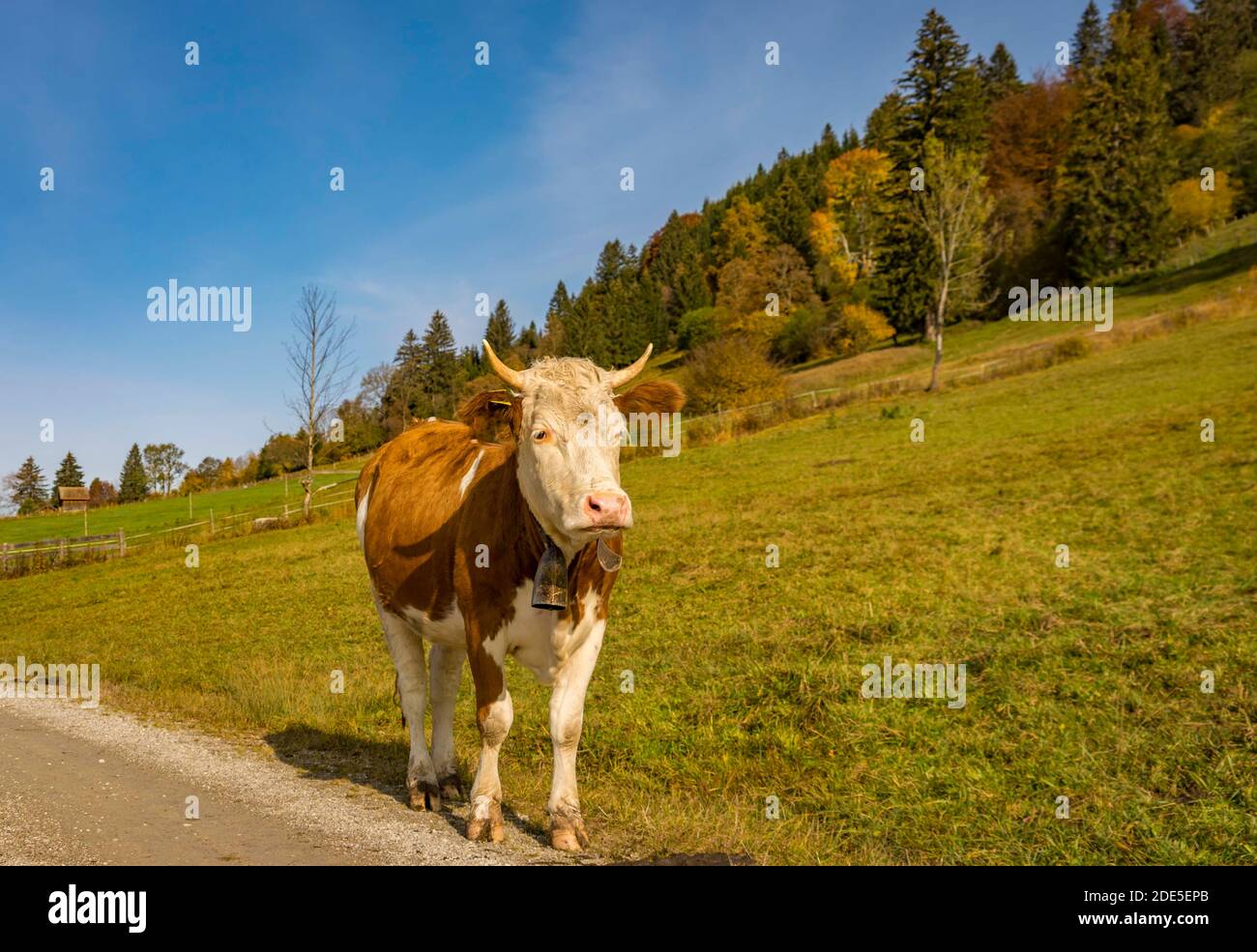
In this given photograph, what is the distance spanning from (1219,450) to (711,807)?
46.6 ft

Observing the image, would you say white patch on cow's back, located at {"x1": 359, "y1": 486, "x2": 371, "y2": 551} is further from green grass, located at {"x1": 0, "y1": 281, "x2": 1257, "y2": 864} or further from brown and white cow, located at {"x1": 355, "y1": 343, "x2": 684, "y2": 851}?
green grass, located at {"x1": 0, "y1": 281, "x2": 1257, "y2": 864}

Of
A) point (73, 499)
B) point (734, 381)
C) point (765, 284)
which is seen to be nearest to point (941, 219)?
point (734, 381)

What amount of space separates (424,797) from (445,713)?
720 mm

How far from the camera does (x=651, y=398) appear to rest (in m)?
5.14

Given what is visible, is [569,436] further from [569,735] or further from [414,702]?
[414,702]

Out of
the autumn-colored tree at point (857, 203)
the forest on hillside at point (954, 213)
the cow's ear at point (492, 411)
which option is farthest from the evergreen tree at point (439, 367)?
the cow's ear at point (492, 411)

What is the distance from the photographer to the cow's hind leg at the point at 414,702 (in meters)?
5.48

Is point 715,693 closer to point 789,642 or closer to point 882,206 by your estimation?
point 789,642

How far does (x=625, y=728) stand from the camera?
7566mm

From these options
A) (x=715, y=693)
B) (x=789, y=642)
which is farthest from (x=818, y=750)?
(x=789, y=642)

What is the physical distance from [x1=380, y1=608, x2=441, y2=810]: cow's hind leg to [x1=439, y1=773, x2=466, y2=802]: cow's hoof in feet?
0.21

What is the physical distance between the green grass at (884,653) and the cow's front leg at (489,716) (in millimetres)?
699

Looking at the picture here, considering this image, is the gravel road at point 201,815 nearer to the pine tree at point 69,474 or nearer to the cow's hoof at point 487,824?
the cow's hoof at point 487,824

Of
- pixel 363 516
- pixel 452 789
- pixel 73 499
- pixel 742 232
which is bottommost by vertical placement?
pixel 452 789
